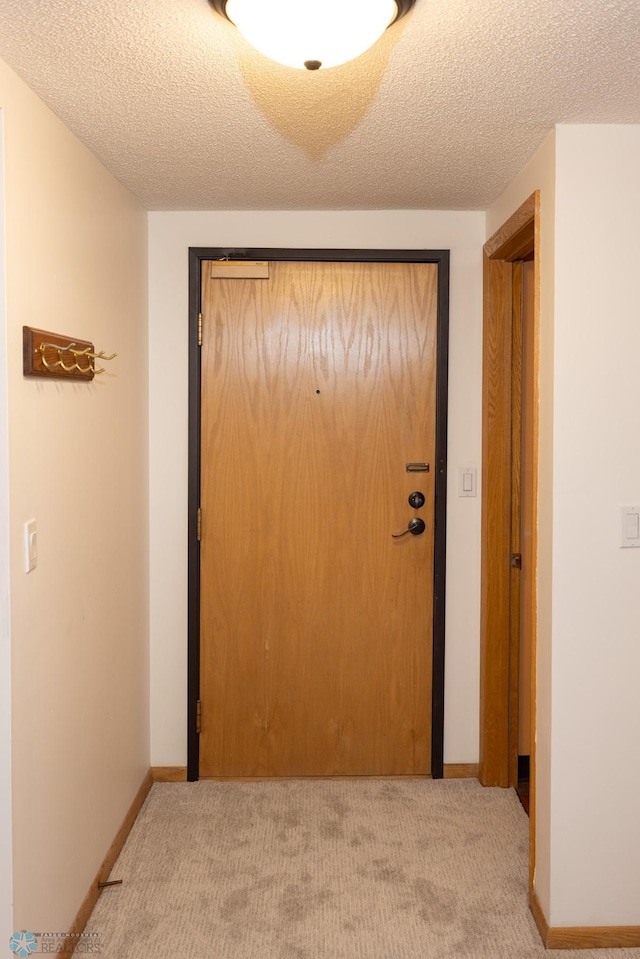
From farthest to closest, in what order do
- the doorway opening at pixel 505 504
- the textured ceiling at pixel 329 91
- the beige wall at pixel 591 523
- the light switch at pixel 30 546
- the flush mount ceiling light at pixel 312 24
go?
the doorway opening at pixel 505 504 → the beige wall at pixel 591 523 → the light switch at pixel 30 546 → the textured ceiling at pixel 329 91 → the flush mount ceiling light at pixel 312 24

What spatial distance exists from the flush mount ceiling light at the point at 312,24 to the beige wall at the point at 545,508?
91 centimetres

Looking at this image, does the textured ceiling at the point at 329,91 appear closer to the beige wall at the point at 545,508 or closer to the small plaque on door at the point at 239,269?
the beige wall at the point at 545,508

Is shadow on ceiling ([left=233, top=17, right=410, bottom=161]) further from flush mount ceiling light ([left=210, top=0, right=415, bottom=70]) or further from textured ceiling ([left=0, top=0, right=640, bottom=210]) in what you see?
flush mount ceiling light ([left=210, top=0, right=415, bottom=70])

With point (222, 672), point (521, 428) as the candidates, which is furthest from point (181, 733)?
point (521, 428)

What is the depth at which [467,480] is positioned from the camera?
3178mm

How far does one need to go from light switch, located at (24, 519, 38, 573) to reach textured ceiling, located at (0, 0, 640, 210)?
3.41ft

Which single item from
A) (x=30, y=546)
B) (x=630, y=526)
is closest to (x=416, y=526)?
(x=630, y=526)

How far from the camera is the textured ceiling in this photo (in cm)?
157

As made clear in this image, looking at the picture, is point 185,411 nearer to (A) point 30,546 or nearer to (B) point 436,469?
(B) point 436,469

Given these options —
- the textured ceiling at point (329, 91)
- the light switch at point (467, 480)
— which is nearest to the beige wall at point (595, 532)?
the textured ceiling at point (329, 91)

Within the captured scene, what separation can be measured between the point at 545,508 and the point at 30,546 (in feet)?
4.52

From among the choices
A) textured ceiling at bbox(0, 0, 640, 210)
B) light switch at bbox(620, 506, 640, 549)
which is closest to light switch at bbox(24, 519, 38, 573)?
textured ceiling at bbox(0, 0, 640, 210)

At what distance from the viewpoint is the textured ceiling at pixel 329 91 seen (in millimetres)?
1569

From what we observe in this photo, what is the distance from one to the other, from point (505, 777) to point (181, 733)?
1308mm
